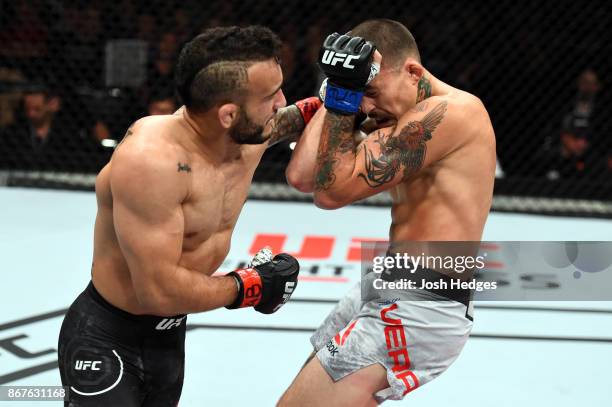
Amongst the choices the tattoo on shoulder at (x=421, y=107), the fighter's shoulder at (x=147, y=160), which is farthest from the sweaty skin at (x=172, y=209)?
the tattoo on shoulder at (x=421, y=107)

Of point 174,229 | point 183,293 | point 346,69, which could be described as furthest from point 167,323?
point 346,69

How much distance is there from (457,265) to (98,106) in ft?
13.1

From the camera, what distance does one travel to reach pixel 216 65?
1924mm

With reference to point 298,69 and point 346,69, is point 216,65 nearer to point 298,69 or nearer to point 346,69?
point 346,69

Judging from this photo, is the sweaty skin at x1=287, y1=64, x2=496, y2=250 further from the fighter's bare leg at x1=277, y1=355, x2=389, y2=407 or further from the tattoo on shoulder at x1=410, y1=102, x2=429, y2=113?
the fighter's bare leg at x1=277, y1=355, x2=389, y2=407

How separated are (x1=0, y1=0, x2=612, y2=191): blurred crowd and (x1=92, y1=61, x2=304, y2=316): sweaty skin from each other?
3.37 m

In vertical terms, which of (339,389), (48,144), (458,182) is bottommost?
(48,144)

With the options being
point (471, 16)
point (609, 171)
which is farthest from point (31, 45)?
point (609, 171)

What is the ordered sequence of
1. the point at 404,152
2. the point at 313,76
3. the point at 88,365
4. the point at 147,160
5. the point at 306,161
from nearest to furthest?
the point at 147,160 < the point at 88,365 < the point at 404,152 < the point at 306,161 < the point at 313,76

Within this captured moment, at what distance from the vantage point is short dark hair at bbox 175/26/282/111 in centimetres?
192

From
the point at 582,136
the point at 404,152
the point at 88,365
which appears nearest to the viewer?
the point at 88,365

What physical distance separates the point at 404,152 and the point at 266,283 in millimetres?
483

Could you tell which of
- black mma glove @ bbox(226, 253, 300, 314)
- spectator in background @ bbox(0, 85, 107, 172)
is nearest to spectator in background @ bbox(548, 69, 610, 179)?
spectator in background @ bbox(0, 85, 107, 172)

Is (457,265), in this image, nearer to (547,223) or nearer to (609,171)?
(547,223)
